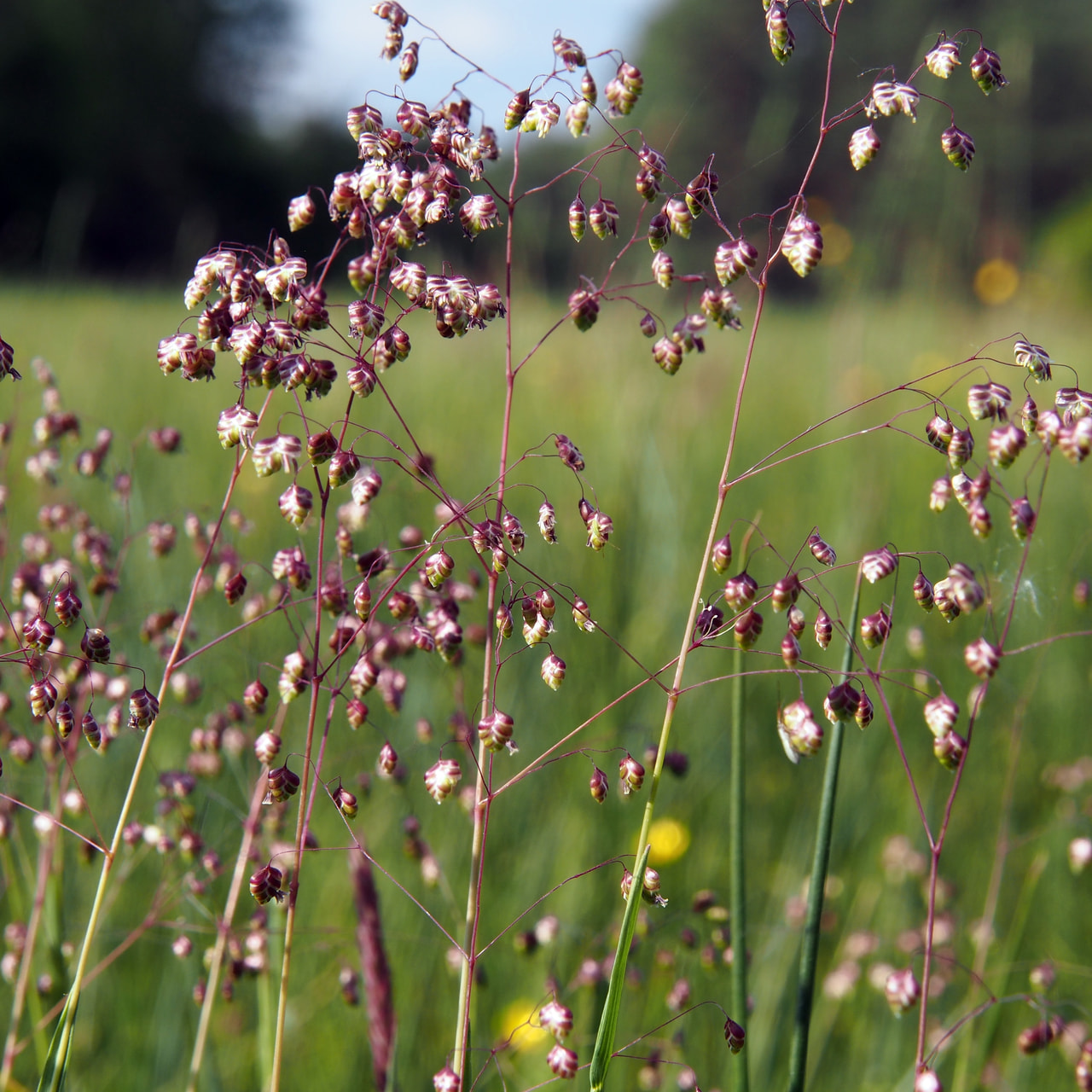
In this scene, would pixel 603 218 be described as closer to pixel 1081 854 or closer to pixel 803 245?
pixel 803 245

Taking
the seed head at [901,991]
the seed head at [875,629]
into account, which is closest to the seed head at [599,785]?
the seed head at [875,629]

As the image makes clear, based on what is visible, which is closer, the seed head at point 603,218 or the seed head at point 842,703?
the seed head at point 842,703

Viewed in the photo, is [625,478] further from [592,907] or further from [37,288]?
[37,288]

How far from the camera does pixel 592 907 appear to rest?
1880mm

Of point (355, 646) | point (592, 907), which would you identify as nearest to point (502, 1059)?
point (592, 907)

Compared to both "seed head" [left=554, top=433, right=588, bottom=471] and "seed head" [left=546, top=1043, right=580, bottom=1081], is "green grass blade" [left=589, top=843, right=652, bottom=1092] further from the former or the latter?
"seed head" [left=554, top=433, right=588, bottom=471]

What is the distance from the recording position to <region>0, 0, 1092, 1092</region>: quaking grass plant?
80cm

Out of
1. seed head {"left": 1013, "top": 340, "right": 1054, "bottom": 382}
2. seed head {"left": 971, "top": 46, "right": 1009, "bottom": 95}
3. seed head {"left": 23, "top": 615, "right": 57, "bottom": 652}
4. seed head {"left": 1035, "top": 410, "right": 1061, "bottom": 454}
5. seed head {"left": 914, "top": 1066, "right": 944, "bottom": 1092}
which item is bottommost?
seed head {"left": 914, "top": 1066, "right": 944, "bottom": 1092}

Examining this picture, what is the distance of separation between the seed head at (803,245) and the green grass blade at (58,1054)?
2.73 ft

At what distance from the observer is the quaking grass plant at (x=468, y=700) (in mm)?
799

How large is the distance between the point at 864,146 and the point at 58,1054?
0.99 m

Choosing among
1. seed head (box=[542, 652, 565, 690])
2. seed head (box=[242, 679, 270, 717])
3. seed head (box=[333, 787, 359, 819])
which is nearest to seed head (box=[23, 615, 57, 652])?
seed head (box=[242, 679, 270, 717])

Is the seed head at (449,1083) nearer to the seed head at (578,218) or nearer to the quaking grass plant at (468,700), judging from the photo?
the quaking grass plant at (468,700)

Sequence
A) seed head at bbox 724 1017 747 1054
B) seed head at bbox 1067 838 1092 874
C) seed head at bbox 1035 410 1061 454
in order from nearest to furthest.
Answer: seed head at bbox 1035 410 1061 454 < seed head at bbox 724 1017 747 1054 < seed head at bbox 1067 838 1092 874
